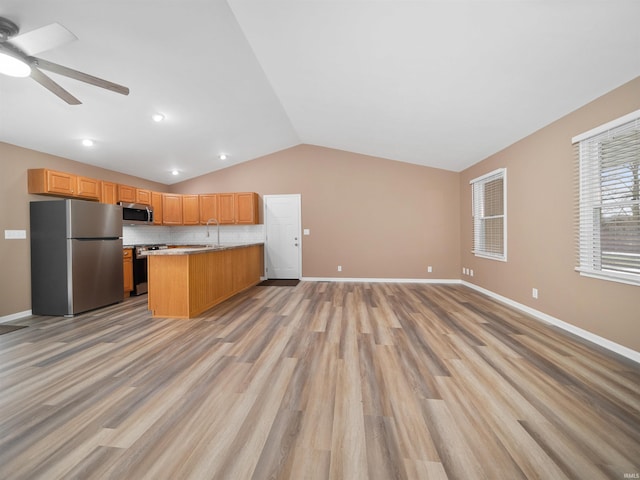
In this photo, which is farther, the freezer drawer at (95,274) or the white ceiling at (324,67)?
the freezer drawer at (95,274)

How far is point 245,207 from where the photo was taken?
20.1 feet

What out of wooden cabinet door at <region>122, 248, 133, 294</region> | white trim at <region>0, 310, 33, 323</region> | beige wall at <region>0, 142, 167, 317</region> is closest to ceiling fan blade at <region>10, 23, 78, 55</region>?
beige wall at <region>0, 142, 167, 317</region>

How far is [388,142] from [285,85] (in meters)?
2.32

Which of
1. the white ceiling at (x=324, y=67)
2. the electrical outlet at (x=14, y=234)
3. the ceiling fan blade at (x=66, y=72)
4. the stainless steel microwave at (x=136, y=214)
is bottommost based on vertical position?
the electrical outlet at (x=14, y=234)

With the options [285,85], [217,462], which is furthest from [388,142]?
[217,462]

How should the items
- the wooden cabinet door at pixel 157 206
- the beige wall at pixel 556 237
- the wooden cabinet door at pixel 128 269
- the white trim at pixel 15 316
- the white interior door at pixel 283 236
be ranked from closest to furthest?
the beige wall at pixel 556 237
the white trim at pixel 15 316
the wooden cabinet door at pixel 128 269
the wooden cabinet door at pixel 157 206
the white interior door at pixel 283 236

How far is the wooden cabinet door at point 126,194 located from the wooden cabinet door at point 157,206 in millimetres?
513

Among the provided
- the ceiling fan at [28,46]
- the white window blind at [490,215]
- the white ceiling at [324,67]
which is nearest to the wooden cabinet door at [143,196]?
the white ceiling at [324,67]

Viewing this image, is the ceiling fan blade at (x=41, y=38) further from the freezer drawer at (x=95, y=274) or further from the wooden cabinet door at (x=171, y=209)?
the wooden cabinet door at (x=171, y=209)

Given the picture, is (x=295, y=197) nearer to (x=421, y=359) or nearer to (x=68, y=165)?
(x=68, y=165)

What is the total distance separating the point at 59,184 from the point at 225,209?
2.83 metres

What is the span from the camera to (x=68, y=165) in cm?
442

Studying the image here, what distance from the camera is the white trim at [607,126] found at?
225 cm

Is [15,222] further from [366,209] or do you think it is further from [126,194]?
[366,209]
